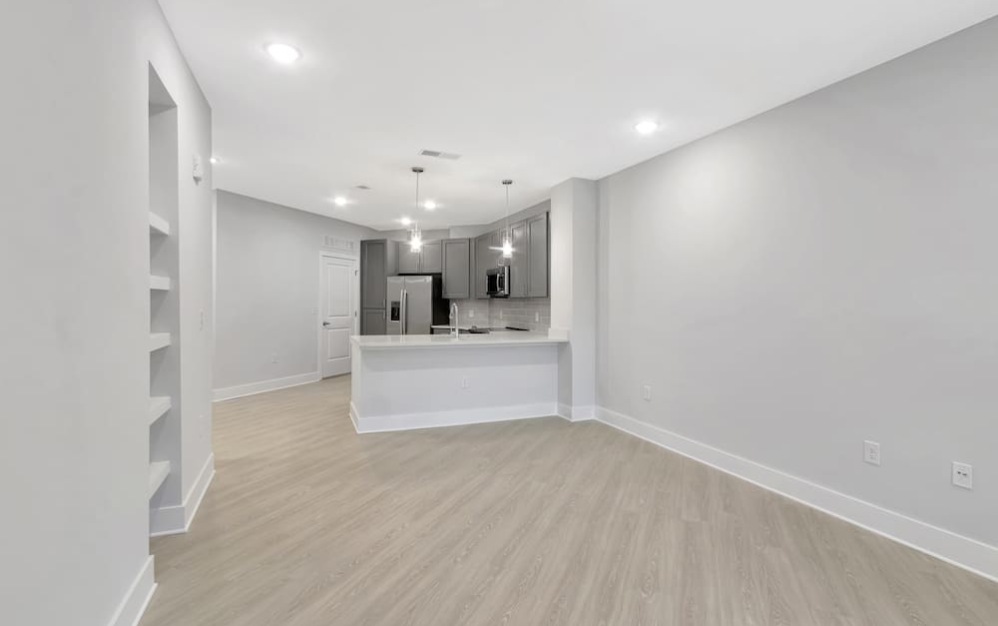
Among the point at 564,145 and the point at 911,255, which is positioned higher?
the point at 564,145

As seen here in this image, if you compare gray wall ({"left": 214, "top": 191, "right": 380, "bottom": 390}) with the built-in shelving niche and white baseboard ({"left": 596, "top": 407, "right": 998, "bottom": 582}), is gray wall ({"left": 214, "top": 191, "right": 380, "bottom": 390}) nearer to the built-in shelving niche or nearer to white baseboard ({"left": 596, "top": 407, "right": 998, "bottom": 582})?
the built-in shelving niche

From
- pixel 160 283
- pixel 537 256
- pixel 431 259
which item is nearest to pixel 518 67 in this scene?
pixel 160 283

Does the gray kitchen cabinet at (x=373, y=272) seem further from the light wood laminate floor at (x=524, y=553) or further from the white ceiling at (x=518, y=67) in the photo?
the light wood laminate floor at (x=524, y=553)

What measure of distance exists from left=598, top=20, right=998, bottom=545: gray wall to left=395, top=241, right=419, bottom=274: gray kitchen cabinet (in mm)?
4741

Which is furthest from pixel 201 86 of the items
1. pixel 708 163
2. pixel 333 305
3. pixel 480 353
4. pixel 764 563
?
pixel 333 305

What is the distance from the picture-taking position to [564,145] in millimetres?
3854

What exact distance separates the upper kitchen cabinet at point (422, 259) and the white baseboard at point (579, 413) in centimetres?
367

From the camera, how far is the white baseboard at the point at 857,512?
2.17 m

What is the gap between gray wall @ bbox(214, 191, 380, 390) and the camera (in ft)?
19.1

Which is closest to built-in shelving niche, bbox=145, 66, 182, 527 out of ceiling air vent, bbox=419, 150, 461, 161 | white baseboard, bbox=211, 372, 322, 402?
ceiling air vent, bbox=419, 150, 461, 161

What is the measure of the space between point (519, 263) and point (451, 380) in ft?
6.92

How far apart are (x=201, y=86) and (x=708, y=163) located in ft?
12.3

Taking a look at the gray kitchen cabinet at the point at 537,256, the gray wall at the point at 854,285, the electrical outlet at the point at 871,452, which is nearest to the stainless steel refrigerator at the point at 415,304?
the gray kitchen cabinet at the point at 537,256

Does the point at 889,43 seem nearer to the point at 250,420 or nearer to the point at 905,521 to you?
the point at 905,521
